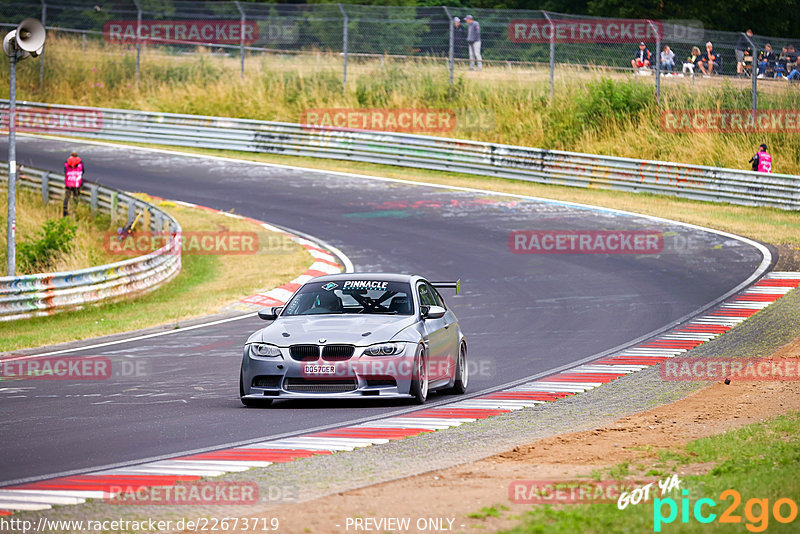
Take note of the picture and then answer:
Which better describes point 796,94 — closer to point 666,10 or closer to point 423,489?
point 666,10

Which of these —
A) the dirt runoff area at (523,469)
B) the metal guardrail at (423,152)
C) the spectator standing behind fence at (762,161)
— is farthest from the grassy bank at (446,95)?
the dirt runoff area at (523,469)

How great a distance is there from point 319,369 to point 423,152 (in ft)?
83.6

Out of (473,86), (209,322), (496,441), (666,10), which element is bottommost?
(209,322)

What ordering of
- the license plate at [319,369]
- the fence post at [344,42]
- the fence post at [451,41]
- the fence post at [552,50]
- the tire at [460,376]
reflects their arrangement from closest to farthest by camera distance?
1. the license plate at [319,369]
2. the tire at [460,376]
3. the fence post at [552,50]
4. the fence post at [451,41]
5. the fence post at [344,42]

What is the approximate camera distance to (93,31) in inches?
1764

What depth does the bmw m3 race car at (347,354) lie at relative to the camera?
1099cm

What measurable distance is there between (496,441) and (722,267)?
47.3ft

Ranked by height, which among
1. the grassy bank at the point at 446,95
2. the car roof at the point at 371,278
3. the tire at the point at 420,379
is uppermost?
the grassy bank at the point at 446,95

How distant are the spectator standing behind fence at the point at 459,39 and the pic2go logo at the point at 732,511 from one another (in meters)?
30.8

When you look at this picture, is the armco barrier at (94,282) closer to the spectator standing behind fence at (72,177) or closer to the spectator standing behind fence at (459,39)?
the spectator standing behind fence at (72,177)

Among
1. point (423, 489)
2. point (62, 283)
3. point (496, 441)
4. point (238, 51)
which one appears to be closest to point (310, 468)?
point (423, 489)

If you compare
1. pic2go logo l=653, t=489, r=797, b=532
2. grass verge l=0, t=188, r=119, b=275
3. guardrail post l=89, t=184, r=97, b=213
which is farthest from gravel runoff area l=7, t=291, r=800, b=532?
guardrail post l=89, t=184, r=97, b=213

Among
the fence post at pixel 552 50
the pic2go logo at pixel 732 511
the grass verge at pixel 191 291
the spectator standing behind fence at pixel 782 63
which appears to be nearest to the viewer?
the pic2go logo at pixel 732 511

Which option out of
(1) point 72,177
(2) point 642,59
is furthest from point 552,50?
(1) point 72,177
